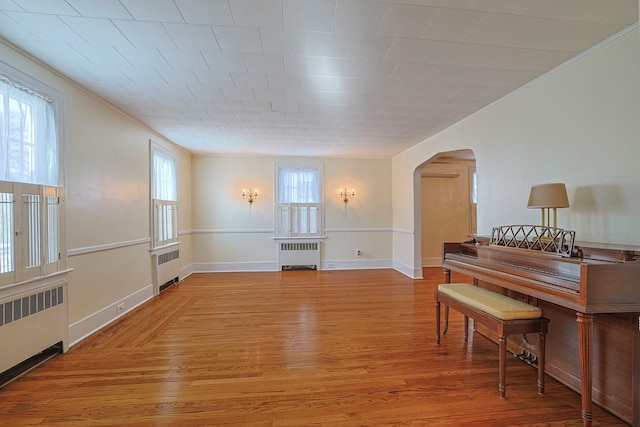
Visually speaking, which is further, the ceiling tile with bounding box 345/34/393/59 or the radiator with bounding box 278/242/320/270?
the radiator with bounding box 278/242/320/270

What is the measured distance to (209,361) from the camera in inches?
95.0

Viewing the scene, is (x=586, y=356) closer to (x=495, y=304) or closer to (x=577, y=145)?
(x=495, y=304)

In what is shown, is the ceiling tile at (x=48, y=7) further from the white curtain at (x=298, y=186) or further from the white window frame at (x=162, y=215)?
the white curtain at (x=298, y=186)

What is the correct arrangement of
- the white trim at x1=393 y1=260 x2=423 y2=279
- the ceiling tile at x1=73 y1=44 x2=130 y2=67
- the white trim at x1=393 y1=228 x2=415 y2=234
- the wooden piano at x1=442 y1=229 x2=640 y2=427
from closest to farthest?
the wooden piano at x1=442 y1=229 x2=640 y2=427
the ceiling tile at x1=73 y1=44 x2=130 y2=67
the white trim at x1=393 y1=260 x2=423 y2=279
the white trim at x1=393 y1=228 x2=415 y2=234

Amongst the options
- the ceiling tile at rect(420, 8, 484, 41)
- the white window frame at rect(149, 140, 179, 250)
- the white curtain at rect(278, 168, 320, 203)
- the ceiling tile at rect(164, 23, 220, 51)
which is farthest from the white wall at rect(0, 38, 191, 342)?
the ceiling tile at rect(420, 8, 484, 41)

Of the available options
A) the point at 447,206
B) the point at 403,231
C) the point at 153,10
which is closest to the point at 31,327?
the point at 153,10

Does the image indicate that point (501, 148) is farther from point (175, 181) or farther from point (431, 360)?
point (175, 181)

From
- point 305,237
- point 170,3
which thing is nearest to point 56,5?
point 170,3

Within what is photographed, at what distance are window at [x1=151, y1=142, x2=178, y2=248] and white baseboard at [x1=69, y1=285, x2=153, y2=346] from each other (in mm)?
850

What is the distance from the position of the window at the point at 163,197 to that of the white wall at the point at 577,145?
5.13 metres

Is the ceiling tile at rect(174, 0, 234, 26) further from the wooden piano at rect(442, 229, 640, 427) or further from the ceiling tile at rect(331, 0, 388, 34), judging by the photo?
the wooden piano at rect(442, 229, 640, 427)

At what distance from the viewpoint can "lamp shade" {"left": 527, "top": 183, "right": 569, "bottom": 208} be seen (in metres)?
2.07

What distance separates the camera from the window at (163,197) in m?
4.42

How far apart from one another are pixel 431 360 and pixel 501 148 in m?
2.58
